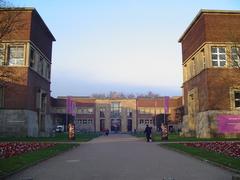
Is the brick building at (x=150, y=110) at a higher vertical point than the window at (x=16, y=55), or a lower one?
lower

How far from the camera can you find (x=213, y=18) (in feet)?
123

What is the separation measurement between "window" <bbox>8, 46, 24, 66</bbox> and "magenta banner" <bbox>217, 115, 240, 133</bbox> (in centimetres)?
2353

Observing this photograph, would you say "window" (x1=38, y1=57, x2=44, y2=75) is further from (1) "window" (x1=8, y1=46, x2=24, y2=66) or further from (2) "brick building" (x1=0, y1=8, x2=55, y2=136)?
(1) "window" (x1=8, y1=46, x2=24, y2=66)

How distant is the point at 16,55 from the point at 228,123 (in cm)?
2539

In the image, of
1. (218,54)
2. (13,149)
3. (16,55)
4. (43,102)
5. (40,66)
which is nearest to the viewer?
(13,149)

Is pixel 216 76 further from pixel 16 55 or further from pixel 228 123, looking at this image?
pixel 16 55

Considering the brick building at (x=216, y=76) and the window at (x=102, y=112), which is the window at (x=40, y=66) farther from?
the window at (x=102, y=112)

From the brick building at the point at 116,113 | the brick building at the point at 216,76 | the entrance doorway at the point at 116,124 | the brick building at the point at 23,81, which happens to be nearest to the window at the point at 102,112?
the brick building at the point at 116,113

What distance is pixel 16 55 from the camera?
38.9m

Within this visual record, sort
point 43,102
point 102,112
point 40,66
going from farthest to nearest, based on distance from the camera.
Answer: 1. point 102,112
2. point 43,102
3. point 40,66

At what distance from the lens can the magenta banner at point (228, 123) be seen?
35188 millimetres

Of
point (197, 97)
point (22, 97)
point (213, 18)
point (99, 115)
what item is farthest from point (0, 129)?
point (99, 115)

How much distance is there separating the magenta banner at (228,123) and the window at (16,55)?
926 inches

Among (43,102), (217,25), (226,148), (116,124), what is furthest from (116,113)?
(226,148)
